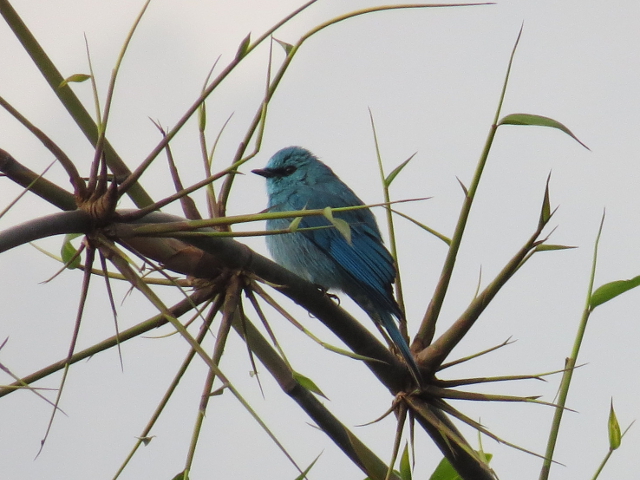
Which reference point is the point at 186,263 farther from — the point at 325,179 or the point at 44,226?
the point at 325,179

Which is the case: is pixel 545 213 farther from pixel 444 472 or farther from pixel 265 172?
pixel 265 172

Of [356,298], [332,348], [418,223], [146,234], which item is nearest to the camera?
[146,234]

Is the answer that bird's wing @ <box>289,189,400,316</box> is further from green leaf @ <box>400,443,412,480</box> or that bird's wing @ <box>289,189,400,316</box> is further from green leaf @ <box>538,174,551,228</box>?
green leaf @ <box>538,174,551,228</box>

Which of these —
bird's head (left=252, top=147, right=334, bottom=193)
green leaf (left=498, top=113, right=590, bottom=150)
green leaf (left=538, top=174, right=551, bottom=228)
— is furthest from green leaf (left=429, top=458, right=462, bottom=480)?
bird's head (left=252, top=147, right=334, bottom=193)

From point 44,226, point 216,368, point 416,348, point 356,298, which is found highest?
point 356,298

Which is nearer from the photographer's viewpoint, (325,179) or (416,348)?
(416,348)

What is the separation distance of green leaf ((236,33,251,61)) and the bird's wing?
10.9ft

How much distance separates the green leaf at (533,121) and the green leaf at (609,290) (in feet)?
2.32

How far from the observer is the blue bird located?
18.7 feet

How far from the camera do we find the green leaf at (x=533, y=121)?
2.46m

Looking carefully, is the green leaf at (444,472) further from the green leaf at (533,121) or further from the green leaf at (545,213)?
the green leaf at (533,121)

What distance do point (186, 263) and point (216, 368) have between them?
431 millimetres

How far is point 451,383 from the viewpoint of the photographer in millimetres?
3057

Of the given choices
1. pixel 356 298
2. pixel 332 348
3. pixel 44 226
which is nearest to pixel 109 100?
pixel 44 226
